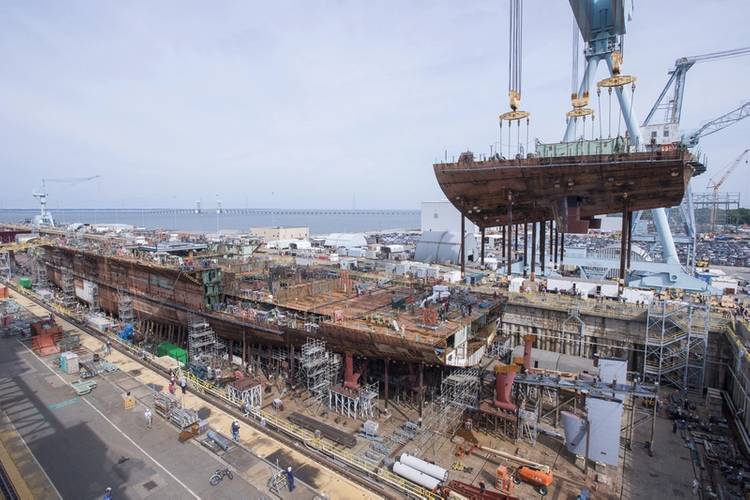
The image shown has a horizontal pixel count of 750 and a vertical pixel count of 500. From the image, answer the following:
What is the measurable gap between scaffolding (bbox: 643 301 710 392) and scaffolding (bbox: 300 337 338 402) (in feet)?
84.4

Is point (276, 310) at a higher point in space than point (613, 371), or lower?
higher

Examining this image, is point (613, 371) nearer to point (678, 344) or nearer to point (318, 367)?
point (678, 344)

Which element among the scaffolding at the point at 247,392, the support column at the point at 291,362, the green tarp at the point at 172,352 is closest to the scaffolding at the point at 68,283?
the green tarp at the point at 172,352

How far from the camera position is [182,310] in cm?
4481

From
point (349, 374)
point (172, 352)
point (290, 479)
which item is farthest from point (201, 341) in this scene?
point (290, 479)

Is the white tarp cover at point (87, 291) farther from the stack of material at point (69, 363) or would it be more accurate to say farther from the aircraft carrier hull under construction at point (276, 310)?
the stack of material at point (69, 363)

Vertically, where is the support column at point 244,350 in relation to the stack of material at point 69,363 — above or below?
below

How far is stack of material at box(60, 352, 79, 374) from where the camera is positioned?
96.3ft

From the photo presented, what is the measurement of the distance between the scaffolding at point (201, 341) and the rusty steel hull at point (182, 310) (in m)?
0.98

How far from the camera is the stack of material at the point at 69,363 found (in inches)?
1156

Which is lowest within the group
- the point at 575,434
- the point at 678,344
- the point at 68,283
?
the point at 575,434

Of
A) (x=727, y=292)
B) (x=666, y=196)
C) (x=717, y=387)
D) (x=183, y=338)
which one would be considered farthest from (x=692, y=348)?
(x=183, y=338)

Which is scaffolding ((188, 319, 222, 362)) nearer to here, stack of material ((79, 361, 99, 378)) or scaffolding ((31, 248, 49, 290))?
stack of material ((79, 361, 99, 378))

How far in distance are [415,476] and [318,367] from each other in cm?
1355
